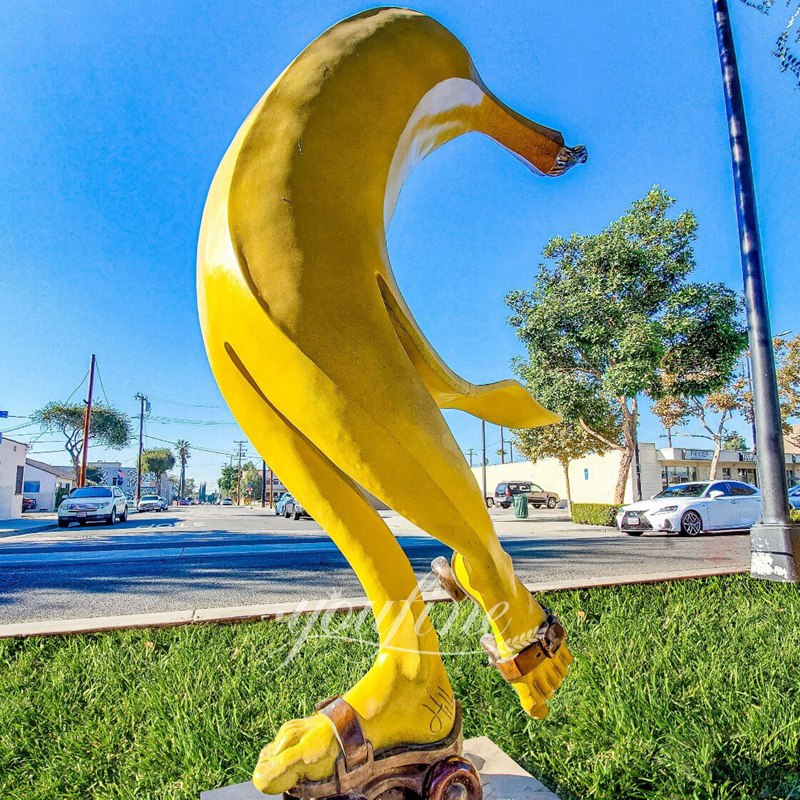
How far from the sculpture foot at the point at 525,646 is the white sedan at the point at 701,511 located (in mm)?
11593

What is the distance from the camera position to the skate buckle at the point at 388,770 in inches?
38.6

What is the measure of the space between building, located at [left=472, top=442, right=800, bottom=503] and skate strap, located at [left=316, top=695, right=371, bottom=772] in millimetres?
29887

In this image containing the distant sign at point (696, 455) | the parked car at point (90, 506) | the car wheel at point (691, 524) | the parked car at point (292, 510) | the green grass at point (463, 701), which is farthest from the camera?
the distant sign at point (696, 455)

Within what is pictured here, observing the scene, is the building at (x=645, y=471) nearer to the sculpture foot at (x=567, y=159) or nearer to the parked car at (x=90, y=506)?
the parked car at (x=90, y=506)

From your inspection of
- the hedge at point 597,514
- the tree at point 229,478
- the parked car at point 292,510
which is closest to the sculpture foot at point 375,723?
the hedge at point 597,514

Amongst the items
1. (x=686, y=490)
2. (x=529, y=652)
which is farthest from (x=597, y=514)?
(x=529, y=652)

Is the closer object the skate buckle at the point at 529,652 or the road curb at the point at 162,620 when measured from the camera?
the skate buckle at the point at 529,652

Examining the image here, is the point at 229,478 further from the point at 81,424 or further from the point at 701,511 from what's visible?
the point at 701,511

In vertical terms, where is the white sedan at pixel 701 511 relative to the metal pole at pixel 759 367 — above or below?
below

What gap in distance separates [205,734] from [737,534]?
1278 centimetres

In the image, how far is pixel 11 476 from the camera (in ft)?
77.5

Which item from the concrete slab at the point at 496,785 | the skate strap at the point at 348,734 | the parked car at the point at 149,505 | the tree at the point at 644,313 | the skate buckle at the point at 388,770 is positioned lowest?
the parked car at the point at 149,505

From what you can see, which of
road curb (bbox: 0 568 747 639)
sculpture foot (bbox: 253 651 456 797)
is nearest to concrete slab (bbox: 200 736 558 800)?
sculpture foot (bbox: 253 651 456 797)

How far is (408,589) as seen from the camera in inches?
45.6
